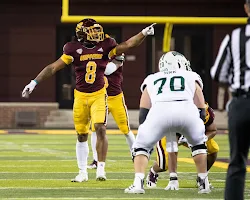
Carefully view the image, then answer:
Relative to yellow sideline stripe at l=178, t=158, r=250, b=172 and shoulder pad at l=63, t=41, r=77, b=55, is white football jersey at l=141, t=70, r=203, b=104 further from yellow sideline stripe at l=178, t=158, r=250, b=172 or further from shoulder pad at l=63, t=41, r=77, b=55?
yellow sideline stripe at l=178, t=158, r=250, b=172

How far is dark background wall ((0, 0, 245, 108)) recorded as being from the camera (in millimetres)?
31750

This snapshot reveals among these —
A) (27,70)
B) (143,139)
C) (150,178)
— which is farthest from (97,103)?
(27,70)

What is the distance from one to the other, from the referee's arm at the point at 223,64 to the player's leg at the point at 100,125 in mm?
4216

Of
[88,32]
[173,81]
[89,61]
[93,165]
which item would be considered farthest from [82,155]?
[173,81]

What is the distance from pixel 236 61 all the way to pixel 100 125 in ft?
14.3

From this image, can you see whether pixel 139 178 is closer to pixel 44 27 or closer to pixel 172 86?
pixel 172 86

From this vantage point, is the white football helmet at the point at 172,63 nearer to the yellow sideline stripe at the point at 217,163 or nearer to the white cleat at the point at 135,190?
the white cleat at the point at 135,190

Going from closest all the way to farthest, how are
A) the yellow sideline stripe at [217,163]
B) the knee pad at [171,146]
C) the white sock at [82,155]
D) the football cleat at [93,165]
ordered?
the knee pad at [171,146] < the white sock at [82,155] < the football cleat at [93,165] < the yellow sideline stripe at [217,163]

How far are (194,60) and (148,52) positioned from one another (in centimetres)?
152

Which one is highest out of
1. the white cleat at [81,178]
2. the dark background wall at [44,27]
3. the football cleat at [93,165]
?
the dark background wall at [44,27]

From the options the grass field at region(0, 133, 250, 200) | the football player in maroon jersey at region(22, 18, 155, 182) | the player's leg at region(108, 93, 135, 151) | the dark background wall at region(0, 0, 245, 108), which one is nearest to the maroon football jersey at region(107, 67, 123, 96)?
the player's leg at region(108, 93, 135, 151)

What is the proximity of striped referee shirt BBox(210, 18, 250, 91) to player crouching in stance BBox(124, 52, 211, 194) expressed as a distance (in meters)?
1.92

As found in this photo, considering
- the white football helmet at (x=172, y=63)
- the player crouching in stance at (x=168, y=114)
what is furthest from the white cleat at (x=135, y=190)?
the white football helmet at (x=172, y=63)

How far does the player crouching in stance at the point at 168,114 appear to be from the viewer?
33.4 feet
